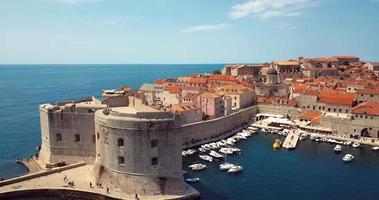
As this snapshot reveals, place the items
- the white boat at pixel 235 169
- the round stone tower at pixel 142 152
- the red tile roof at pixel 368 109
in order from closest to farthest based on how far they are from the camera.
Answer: the round stone tower at pixel 142 152, the white boat at pixel 235 169, the red tile roof at pixel 368 109

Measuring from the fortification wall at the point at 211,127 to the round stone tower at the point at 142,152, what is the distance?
627 inches

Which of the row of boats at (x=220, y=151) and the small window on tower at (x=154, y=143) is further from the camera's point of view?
the row of boats at (x=220, y=151)

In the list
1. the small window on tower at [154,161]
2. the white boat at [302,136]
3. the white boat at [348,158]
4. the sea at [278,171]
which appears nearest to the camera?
the small window on tower at [154,161]

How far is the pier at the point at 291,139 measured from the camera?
4881 centimetres

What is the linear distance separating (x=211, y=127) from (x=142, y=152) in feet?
83.3

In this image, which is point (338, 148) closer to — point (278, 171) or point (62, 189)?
point (278, 171)

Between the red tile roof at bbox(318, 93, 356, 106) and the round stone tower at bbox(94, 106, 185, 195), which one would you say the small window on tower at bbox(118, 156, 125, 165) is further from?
the red tile roof at bbox(318, 93, 356, 106)

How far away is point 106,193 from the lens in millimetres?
27734

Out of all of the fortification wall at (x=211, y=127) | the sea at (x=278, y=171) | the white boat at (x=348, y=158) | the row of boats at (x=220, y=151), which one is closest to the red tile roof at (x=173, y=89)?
A: the fortification wall at (x=211, y=127)

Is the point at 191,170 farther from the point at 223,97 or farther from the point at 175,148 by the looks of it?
the point at 223,97

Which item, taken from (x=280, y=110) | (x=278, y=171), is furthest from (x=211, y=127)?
(x=280, y=110)

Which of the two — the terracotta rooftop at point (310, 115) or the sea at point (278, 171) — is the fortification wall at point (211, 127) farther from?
the terracotta rooftop at point (310, 115)

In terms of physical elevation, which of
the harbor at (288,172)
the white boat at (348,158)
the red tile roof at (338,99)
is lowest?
the harbor at (288,172)

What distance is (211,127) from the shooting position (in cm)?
5159
